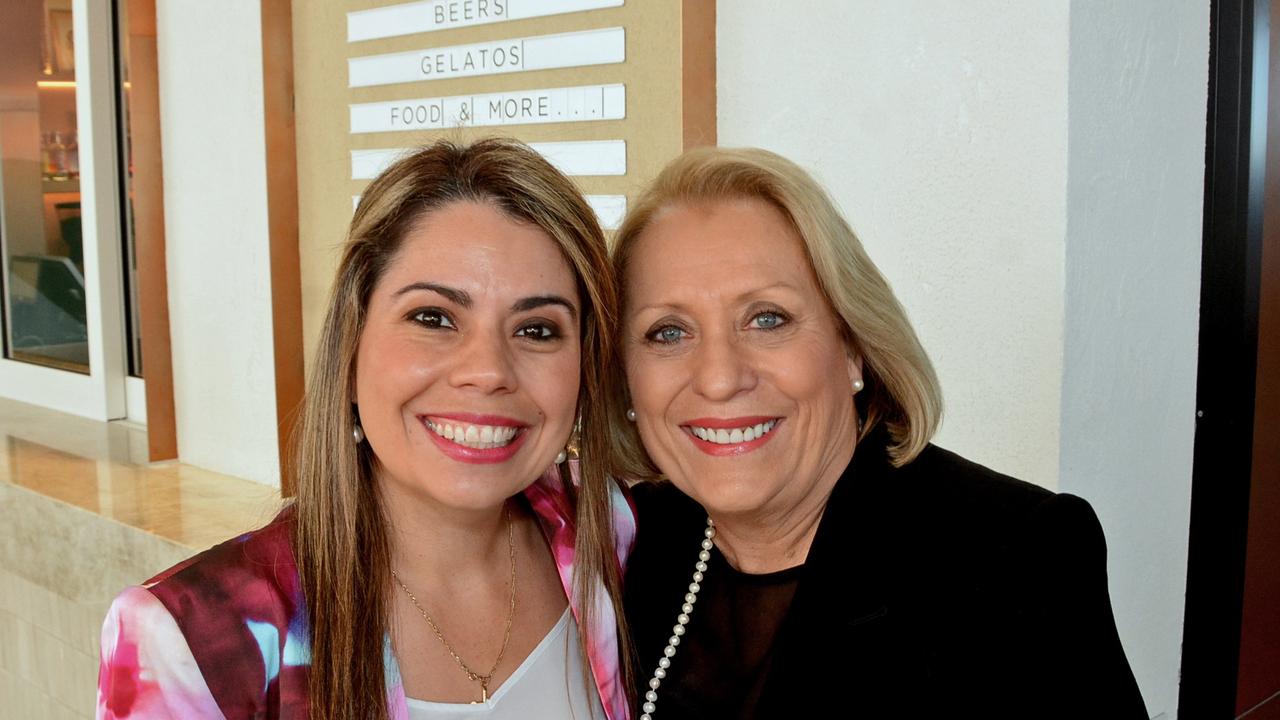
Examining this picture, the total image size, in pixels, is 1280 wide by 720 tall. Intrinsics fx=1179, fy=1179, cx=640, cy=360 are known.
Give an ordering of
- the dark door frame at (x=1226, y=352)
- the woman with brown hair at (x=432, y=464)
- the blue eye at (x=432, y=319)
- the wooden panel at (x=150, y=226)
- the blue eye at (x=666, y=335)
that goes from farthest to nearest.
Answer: the wooden panel at (x=150, y=226) < the dark door frame at (x=1226, y=352) < the blue eye at (x=666, y=335) < the blue eye at (x=432, y=319) < the woman with brown hair at (x=432, y=464)

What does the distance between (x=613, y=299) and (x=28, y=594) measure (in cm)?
315

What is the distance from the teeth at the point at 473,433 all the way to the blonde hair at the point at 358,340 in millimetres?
139

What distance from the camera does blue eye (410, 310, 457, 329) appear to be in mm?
1560

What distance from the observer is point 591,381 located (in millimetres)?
1733

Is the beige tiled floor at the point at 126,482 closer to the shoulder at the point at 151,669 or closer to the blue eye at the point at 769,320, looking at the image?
the shoulder at the point at 151,669

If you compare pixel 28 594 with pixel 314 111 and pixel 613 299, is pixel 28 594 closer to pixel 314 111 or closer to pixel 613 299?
pixel 314 111

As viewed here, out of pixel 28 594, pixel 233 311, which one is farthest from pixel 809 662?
pixel 28 594

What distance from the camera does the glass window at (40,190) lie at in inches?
177

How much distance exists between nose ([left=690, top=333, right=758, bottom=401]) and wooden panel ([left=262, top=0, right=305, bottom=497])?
195cm

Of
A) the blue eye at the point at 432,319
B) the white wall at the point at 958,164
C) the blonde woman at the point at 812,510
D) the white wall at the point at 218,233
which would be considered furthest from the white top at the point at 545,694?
the white wall at the point at 218,233

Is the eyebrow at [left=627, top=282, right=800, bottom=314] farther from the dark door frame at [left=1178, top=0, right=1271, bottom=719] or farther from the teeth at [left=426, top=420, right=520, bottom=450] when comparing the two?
the dark door frame at [left=1178, top=0, right=1271, bottom=719]

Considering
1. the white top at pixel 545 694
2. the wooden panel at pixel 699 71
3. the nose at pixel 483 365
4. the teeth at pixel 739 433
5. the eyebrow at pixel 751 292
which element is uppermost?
the wooden panel at pixel 699 71

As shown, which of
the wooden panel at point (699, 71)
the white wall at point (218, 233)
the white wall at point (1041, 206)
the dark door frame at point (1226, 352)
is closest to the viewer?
the white wall at point (1041, 206)

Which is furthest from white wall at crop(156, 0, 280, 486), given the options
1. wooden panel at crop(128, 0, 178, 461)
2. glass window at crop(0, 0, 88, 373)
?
glass window at crop(0, 0, 88, 373)
